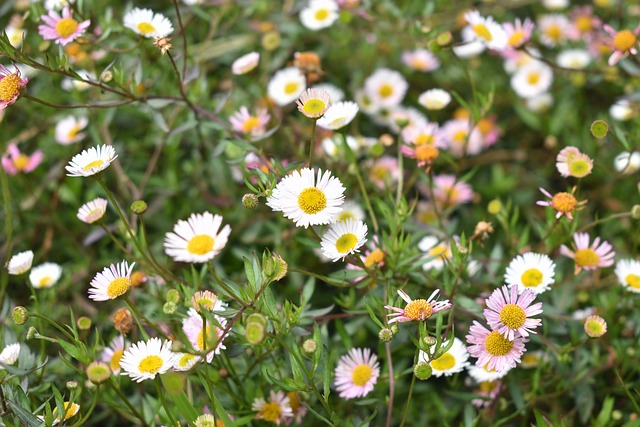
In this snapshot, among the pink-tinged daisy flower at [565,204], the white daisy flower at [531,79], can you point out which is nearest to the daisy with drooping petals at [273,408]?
the pink-tinged daisy flower at [565,204]

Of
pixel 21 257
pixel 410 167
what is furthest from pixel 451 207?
pixel 21 257

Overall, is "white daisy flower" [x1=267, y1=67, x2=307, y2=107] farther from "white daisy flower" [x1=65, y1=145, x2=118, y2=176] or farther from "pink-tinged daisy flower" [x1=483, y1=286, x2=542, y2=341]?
"pink-tinged daisy flower" [x1=483, y1=286, x2=542, y2=341]

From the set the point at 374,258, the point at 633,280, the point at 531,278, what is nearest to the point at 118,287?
the point at 374,258

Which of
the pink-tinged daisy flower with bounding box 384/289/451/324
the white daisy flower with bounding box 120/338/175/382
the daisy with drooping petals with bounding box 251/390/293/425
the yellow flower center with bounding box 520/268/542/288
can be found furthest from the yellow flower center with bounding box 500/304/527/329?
the white daisy flower with bounding box 120/338/175/382

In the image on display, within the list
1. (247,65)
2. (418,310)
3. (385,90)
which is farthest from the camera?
(385,90)

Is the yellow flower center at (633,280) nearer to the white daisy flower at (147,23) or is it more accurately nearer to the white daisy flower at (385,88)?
the white daisy flower at (385,88)

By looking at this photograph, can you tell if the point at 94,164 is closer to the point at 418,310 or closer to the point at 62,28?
the point at 62,28
